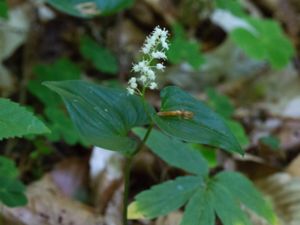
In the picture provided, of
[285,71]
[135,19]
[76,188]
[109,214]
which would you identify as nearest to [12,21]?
[135,19]

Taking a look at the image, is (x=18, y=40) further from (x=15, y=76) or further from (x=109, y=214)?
(x=109, y=214)

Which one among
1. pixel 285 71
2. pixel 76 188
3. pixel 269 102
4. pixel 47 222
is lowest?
pixel 47 222

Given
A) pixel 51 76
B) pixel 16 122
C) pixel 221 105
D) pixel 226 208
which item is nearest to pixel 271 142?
pixel 221 105

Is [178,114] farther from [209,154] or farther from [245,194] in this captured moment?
[209,154]

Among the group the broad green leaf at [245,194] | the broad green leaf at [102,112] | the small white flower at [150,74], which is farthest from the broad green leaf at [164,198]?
the small white flower at [150,74]

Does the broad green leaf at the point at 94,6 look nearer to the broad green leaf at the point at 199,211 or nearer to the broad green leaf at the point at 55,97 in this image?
the broad green leaf at the point at 55,97
